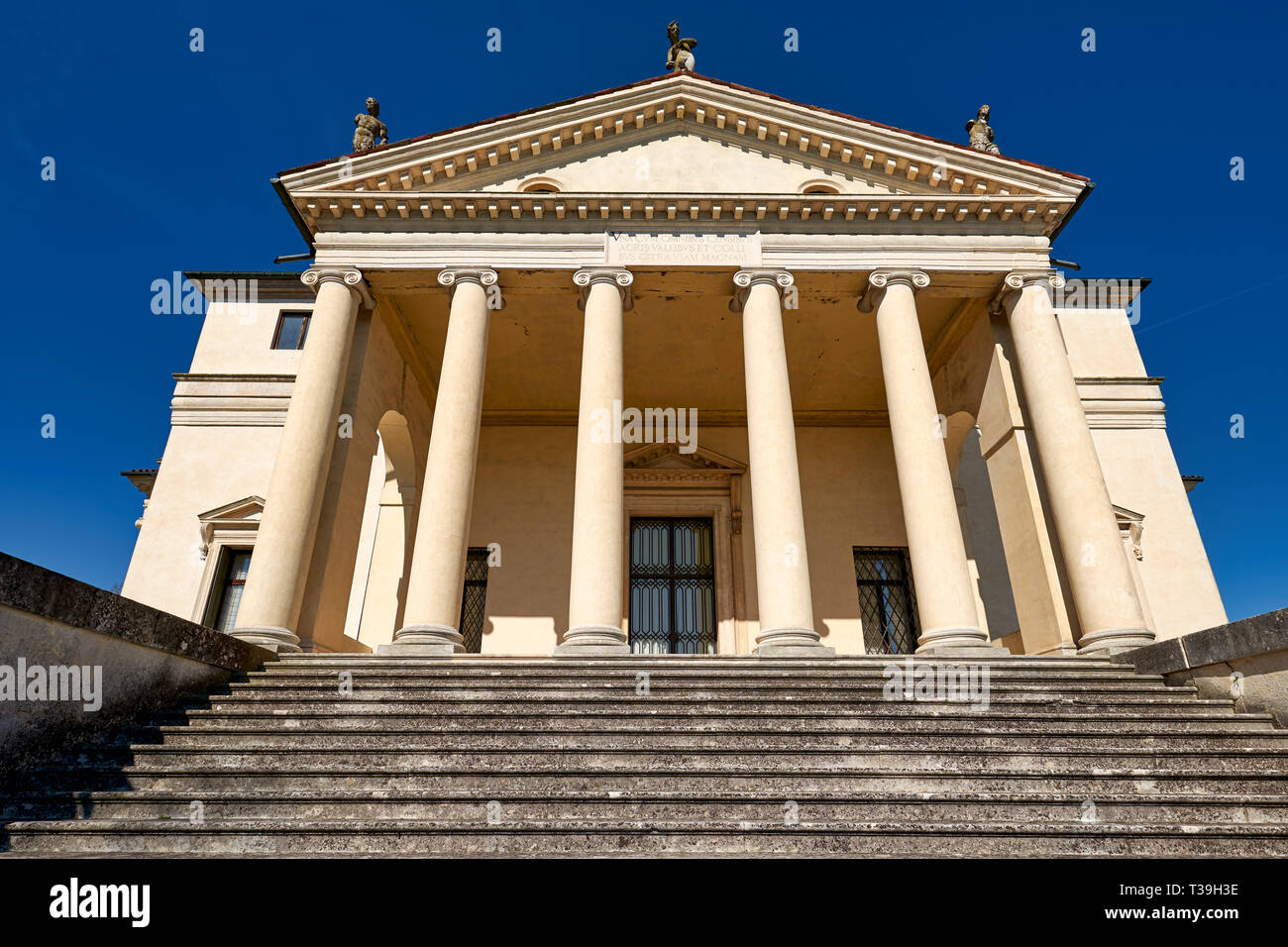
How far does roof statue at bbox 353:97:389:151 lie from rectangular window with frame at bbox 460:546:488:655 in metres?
9.35

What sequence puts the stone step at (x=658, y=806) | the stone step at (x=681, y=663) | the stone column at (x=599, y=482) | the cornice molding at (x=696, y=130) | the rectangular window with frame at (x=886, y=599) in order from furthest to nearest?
the rectangular window with frame at (x=886, y=599)
the cornice molding at (x=696, y=130)
the stone column at (x=599, y=482)
the stone step at (x=681, y=663)
the stone step at (x=658, y=806)

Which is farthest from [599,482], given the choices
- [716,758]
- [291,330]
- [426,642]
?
[291,330]

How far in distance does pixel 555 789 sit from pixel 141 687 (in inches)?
186

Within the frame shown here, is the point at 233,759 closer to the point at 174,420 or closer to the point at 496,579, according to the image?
the point at 496,579

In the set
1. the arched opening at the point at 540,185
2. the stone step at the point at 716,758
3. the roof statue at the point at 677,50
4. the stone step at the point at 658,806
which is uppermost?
the roof statue at the point at 677,50

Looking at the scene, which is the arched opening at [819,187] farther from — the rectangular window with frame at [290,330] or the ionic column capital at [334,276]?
the rectangular window with frame at [290,330]

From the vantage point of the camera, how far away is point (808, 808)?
6.00 metres

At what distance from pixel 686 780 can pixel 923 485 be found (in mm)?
7180

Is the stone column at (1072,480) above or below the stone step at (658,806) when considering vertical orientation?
above

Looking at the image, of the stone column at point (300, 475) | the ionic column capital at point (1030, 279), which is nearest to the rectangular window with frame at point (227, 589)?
the stone column at point (300, 475)

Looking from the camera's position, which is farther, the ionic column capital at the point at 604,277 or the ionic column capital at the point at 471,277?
the ionic column capital at the point at 471,277

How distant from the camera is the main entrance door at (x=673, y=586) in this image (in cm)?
1781

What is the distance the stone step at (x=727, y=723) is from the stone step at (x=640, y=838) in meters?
1.65

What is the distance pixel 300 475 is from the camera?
38.8 ft
